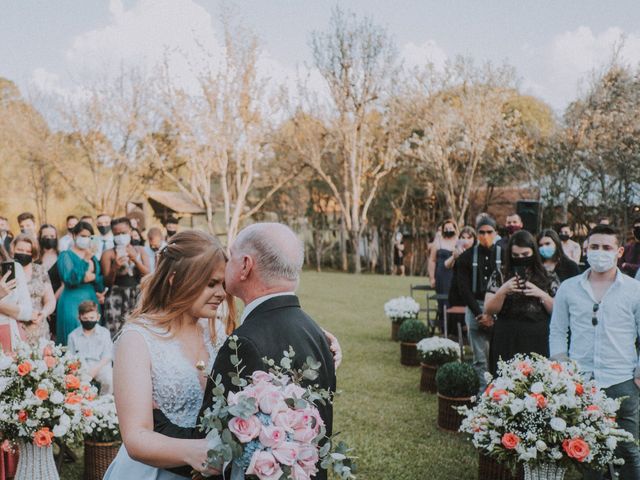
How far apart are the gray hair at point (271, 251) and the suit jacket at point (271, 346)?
0.30ft

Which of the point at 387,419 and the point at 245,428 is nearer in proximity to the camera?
the point at 245,428

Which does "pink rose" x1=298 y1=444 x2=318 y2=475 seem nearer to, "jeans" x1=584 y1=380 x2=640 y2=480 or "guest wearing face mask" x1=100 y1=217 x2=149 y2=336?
"jeans" x1=584 y1=380 x2=640 y2=480

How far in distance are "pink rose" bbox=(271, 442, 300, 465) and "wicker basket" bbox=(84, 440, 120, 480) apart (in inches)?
145

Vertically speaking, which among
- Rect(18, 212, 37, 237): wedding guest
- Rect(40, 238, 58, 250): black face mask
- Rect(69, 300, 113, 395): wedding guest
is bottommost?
Rect(69, 300, 113, 395): wedding guest

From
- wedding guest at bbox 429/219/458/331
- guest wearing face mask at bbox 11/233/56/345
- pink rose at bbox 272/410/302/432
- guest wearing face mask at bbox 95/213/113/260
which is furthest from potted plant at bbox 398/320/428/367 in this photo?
pink rose at bbox 272/410/302/432

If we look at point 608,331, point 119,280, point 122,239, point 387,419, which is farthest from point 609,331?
point 122,239

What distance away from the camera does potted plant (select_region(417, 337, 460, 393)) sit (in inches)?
311

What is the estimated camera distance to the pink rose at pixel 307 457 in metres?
1.75

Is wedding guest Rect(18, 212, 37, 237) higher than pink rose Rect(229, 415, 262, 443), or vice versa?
wedding guest Rect(18, 212, 37, 237)

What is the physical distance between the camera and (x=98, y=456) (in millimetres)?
4914

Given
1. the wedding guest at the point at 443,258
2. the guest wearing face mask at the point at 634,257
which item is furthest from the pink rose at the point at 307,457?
the wedding guest at the point at 443,258

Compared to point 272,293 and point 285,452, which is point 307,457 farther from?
point 272,293

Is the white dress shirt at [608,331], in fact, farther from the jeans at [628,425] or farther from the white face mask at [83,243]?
the white face mask at [83,243]

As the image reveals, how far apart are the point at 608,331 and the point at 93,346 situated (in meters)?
5.11
